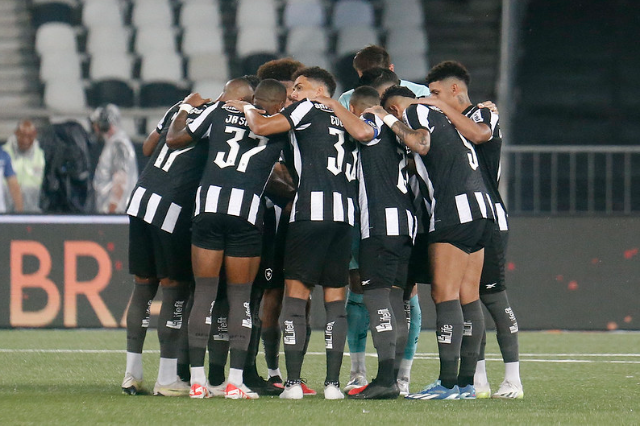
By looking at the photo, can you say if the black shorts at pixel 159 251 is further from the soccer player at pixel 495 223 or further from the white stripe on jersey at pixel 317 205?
the soccer player at pixel 495 223

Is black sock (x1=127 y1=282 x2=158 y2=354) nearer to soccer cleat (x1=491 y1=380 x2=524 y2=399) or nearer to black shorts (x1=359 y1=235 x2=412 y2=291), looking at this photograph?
black shorts (x1=359 y1=235 x2=412 y2=291)

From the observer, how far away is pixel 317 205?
5930 mm

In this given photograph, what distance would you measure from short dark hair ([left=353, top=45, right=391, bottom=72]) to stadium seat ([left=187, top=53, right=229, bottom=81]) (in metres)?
8.20

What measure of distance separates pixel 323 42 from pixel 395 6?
1.15m

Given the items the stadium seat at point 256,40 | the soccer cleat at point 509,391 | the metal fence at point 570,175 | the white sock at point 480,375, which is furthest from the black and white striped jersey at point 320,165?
the stadium seat at point 256,40

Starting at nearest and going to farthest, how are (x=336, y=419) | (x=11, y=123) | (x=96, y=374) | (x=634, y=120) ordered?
(x=336, y=419) < (x=96, y=374) < (x=11, y=123) < (x=634, y=120)

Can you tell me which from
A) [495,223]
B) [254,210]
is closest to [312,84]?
[254,210]

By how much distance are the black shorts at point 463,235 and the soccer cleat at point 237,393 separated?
129 cm

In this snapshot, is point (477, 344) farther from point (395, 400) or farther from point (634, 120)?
point (634, 120)

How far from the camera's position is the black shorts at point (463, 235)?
6.02 m

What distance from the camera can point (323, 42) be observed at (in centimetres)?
1523

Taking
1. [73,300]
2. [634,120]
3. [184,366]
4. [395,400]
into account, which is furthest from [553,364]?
[634,120]

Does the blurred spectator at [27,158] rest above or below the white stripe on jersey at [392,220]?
above

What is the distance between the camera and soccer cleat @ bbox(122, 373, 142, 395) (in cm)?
611
